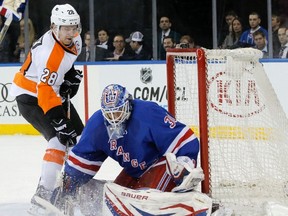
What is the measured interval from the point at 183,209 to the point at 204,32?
15.3ft

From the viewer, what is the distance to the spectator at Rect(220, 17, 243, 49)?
7.48 meters

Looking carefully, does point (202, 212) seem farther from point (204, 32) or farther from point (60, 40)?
point (204, 32)

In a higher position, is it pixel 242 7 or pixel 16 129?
pixel 242 7

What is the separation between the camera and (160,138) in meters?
3.42

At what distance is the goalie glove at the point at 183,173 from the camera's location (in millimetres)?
3242

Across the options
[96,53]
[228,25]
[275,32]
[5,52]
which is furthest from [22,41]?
[275,32]

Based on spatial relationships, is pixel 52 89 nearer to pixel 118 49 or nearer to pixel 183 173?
pixel 183 173

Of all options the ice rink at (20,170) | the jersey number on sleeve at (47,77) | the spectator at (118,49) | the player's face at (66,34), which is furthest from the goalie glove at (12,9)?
the spectator at (118,49)

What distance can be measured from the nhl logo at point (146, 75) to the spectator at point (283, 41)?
1121 millimetres

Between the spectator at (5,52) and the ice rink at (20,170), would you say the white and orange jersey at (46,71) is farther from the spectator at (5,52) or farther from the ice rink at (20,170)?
the spectator at (5,52)

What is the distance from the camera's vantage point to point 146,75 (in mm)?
7289

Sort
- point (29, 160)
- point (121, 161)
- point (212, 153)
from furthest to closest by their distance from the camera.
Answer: point (29, 160), point (212, 153), point (121, 161)

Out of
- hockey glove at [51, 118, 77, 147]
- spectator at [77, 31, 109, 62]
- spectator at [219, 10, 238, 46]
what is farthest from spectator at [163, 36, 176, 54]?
hockey glove at [51, 118, 77, 147]

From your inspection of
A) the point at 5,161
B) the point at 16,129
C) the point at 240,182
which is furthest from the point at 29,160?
the point at 240,182
